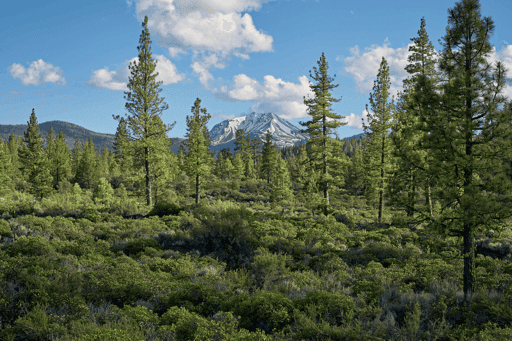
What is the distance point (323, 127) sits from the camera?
829 inches

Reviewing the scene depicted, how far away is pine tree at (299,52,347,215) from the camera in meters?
20.7

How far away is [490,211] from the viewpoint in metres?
5.55

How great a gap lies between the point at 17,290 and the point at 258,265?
5.65 metres

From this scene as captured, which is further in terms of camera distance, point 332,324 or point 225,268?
point 225,268

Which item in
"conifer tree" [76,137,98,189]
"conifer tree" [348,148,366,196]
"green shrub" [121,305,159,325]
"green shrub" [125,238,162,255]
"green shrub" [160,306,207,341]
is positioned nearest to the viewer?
"green shrub" [160,306,207,341]

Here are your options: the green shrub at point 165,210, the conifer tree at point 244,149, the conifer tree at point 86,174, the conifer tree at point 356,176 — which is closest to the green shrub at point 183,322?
the green shrub at point 165,210

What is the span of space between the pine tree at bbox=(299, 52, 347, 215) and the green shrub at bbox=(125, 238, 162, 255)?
1367 centimetres

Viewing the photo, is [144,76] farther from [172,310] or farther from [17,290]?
[172,310]

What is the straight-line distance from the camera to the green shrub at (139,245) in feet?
31.9

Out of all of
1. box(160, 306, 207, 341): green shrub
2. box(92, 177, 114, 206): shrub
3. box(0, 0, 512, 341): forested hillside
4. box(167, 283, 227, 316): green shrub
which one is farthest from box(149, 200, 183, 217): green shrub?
box(160, 306, 207, 341): green shrub

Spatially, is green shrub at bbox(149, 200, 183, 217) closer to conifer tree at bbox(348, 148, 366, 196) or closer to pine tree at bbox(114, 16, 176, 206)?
pine tree at bbox(114, 16, 176, 206)

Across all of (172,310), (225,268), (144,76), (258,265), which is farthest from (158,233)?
(144,76)

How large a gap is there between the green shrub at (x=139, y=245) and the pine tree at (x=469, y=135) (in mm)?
9140

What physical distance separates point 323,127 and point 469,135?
594 inches
